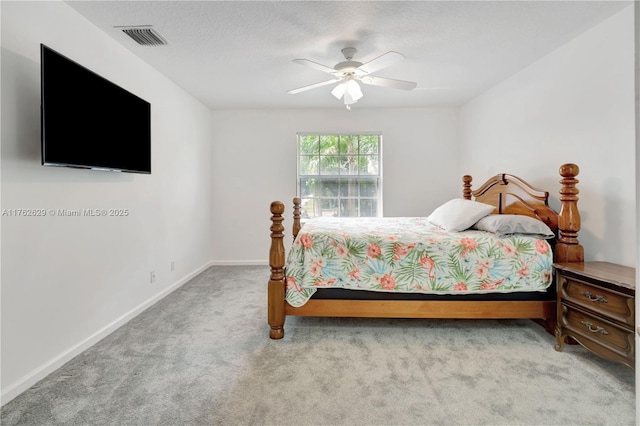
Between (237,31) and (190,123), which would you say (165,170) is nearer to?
(190,123)

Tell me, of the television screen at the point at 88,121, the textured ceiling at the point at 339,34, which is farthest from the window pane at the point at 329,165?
the television screen at the point at 88,121

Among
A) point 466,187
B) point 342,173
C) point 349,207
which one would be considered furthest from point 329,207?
point 466,187

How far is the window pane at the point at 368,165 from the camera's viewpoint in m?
4.73

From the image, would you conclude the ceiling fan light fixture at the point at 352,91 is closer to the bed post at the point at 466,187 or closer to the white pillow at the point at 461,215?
the white pillow at the point at 461,215

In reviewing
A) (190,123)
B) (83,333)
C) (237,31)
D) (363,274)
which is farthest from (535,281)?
(190,123)

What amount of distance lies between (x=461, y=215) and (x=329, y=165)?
7.86ft

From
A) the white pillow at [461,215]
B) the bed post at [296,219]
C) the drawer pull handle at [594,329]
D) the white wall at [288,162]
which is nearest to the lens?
the drawer pull handle at [594,329]

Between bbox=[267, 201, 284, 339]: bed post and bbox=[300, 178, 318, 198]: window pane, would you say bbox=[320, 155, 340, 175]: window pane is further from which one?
bbox=[267, 201, 284, 339]: bed post

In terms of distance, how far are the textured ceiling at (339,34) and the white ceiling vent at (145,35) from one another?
6 centimetres

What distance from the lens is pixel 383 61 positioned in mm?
2336

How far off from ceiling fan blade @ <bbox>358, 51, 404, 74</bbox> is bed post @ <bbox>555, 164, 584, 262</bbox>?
57.9 inches

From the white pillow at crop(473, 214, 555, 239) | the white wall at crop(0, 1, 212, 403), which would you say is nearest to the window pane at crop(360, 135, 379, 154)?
the white pillow at crop(473, 214, 555, 239)

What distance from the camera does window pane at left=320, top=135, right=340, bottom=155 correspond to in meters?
4.72

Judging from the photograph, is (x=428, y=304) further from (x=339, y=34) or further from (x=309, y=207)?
(x=309, y=207)
